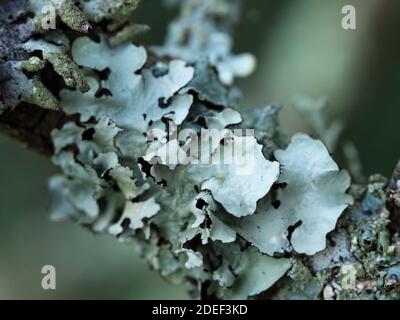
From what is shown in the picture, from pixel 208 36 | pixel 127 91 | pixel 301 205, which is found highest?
pixel 208 36

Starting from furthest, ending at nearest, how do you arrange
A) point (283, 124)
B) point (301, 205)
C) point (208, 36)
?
1. point (283, 124)
2. point (208, 36)
3. point (301, 205)

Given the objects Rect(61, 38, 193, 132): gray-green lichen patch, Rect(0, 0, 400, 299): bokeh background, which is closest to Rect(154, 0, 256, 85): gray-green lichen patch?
Rect(61, 38, 193, 132): gray-green lichen patch

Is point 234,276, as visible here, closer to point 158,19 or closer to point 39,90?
point 39,90

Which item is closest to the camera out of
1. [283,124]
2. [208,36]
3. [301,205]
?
[301,205]

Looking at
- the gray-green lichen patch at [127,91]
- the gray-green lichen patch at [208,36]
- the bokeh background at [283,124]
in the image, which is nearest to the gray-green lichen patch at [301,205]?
the gray-green lichen patch at [127,91]

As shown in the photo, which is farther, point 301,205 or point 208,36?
point 208,36

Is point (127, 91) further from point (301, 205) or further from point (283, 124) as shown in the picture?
point (283, 124)

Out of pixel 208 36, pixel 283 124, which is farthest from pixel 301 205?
pixel 283 124

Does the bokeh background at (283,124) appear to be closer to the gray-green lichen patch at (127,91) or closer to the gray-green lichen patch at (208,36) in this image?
the gray-green lichen patch at (208,36)

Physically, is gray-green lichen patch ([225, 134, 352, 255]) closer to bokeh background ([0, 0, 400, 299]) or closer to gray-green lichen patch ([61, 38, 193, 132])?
gray-green lichen patch ([61, 38, 193, 132])

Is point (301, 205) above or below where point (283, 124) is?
below
